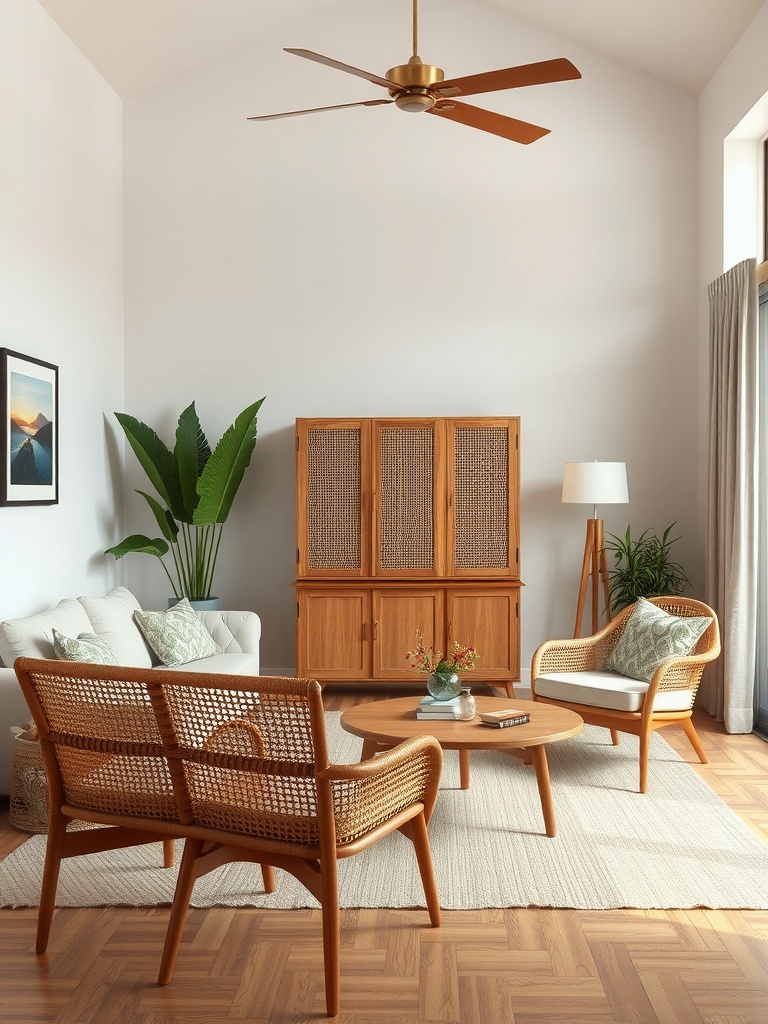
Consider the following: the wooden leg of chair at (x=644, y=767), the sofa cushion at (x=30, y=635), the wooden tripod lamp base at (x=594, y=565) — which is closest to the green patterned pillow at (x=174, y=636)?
the sofa cushion at (x=30, y=635)

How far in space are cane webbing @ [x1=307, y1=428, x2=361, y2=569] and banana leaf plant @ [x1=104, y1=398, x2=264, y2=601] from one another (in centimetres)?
51

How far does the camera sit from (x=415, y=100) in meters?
3.39

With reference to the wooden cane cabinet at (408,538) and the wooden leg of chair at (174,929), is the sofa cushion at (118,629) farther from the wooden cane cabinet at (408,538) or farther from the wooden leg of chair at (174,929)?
the wooden leg of chair at (174,929)

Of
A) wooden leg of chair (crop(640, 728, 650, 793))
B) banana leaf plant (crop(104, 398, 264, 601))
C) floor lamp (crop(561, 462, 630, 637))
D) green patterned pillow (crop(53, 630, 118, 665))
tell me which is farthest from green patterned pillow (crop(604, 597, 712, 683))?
banana leaf plant (crop(104, 398, 264, 601))

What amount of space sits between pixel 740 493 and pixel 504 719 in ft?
7.53

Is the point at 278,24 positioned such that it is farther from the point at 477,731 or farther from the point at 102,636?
the point at 477,731

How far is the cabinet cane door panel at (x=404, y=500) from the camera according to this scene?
19.4 feet

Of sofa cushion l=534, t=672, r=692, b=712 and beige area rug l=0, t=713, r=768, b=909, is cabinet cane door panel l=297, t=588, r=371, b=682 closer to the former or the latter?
sofa cushion l=534, t=672, r=692, b=712

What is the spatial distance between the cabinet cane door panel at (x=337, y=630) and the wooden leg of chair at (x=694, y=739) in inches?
83.7

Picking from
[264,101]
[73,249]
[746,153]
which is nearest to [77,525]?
[73,249]

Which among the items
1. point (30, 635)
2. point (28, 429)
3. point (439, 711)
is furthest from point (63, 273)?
point (439, 711)

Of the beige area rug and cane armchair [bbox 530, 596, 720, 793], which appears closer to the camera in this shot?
the beige area rug

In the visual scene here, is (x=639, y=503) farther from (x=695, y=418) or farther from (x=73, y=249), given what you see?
(x=73, y=249)

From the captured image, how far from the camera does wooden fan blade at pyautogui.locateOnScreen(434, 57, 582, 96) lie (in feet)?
10.4
